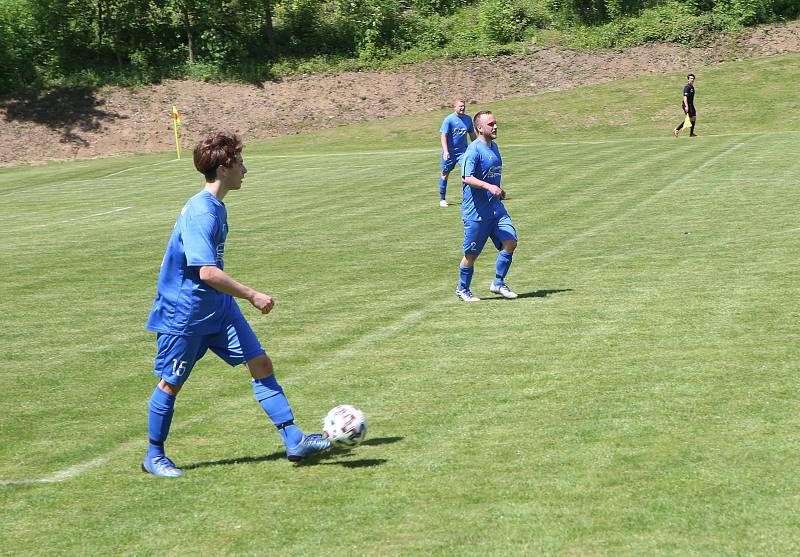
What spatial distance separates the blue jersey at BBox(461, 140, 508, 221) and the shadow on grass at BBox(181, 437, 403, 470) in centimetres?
641

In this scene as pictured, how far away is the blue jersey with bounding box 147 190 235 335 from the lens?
7.29m

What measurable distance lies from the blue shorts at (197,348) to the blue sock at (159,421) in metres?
0.14

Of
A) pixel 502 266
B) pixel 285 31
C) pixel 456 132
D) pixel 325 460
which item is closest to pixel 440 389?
pixel 325 460

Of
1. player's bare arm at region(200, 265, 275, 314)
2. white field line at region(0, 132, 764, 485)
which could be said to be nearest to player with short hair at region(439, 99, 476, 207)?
white field line at region(0, 132, 764, 485)

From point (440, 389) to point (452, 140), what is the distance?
17.1 metres

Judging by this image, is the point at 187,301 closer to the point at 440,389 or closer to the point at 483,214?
the point at 440,389

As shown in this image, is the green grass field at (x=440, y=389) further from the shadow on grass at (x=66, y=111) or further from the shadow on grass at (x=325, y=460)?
the shadow on grass at (x=66, y=111)

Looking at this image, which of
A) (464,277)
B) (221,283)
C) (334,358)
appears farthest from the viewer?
(464,277)

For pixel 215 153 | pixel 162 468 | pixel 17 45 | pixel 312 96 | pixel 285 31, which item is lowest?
pixel 312 96

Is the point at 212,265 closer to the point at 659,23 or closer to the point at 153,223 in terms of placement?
the point at 153,223

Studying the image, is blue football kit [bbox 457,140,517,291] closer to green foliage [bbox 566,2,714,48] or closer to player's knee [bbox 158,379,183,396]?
player's knee [bbox 158,379,183,396]

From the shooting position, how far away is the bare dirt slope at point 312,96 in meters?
58.0

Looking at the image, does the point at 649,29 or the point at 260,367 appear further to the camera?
the point at 649,29

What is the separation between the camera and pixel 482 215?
558 inches
